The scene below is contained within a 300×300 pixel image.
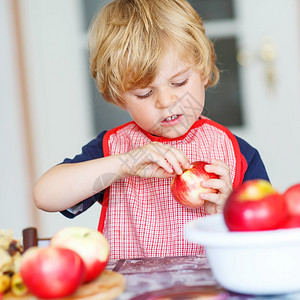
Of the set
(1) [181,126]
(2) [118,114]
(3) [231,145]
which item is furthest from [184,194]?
(2) [118,114]

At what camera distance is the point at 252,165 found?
1368 millimetres

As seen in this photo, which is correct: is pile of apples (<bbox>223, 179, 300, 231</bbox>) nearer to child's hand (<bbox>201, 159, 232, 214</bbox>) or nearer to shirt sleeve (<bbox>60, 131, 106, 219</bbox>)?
child's hand (<bbox>201, 159, 232, 214</bbox>)

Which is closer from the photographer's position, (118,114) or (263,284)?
(263,284)

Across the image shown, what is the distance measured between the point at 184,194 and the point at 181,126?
21cm

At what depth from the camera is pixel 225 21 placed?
8.73 feet

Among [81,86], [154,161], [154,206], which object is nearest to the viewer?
[154,161]

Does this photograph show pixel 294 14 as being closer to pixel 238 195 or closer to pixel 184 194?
pixel 184 194

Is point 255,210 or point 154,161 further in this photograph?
point 154,161

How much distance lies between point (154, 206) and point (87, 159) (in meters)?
0.23

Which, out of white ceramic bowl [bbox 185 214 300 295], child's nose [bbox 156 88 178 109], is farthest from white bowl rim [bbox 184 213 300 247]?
child's nose [bbox 156 88 178 109]

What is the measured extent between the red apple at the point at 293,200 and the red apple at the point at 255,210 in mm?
28

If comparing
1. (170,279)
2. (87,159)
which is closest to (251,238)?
(170,279)

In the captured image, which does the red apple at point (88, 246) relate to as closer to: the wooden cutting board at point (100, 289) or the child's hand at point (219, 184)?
the wooden cutting board at point (100, 289)

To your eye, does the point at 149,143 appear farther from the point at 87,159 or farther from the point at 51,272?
the point at 51,272
